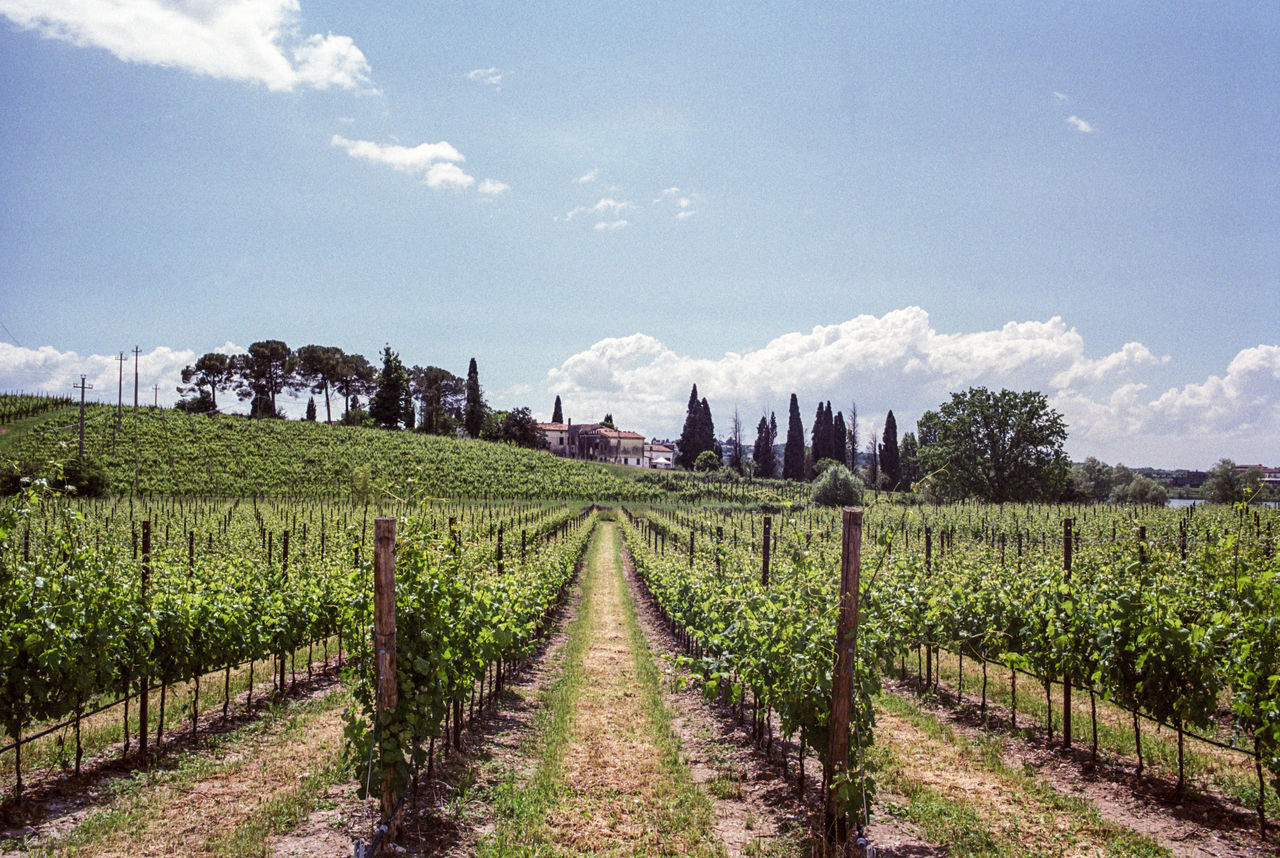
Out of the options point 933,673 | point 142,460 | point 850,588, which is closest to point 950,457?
point 933,673

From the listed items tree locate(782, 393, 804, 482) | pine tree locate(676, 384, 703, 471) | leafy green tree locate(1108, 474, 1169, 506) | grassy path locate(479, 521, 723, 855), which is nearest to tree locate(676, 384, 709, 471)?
pine tree locate(676, 384, 703, 471)

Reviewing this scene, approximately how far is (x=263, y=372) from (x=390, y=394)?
14.1 m

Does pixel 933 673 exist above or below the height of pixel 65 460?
below

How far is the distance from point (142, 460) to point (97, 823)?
5356cm

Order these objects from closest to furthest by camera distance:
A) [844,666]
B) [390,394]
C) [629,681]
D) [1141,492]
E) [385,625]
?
1. [385,625]
2. [844,666]
3. [629,681]
4. [1141,492]
5. [390,394]

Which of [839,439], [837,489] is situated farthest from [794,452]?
[837,489]

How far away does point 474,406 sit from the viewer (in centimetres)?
8394

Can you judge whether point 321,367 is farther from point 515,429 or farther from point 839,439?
point 839,439

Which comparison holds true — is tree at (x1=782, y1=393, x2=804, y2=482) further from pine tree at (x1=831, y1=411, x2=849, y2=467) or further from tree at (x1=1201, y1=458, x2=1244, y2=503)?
tree at (x1=1201, y1=458, x2=1244, y2=503)

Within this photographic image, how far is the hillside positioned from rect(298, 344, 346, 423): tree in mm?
14527

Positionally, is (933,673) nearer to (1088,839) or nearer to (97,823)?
(1088,839)

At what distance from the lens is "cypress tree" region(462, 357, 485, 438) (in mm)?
83312

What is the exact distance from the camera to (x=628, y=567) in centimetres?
Answer: 2433

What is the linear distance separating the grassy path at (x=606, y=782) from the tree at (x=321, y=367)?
257 feet
